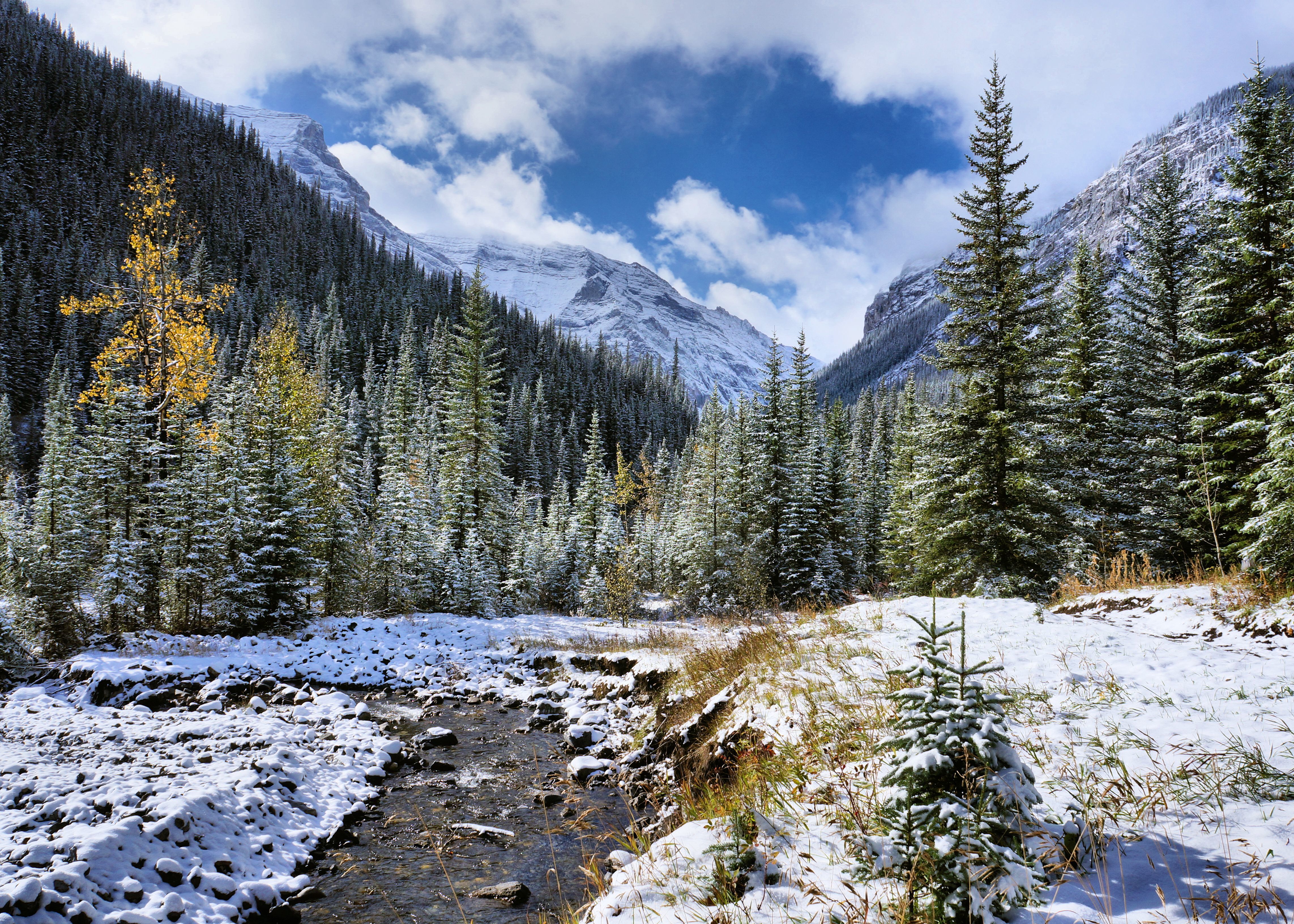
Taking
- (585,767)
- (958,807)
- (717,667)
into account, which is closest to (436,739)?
(585,767)

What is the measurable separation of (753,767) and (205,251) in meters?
133

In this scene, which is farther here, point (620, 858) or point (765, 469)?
point (765, 469)

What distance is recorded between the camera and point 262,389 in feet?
69.2

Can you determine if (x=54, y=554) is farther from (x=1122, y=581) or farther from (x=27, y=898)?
(x=1122, y=581)

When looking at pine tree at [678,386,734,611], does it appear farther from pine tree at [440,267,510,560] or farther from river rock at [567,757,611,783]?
river rock at [567,757,611,783]

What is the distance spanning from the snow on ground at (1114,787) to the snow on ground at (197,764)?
190 inches

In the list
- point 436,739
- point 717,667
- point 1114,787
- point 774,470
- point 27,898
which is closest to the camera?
point 1114,787

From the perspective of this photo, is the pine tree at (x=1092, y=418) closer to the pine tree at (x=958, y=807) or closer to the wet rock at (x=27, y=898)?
the pine tree at (x=958, y=807)

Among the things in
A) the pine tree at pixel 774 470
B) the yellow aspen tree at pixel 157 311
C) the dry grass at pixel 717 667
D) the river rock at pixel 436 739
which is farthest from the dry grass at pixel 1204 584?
the yellow aspen tree at pixel 157 311

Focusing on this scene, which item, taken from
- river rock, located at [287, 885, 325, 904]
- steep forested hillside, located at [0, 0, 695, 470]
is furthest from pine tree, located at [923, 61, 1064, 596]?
steep forested hillside, located at [0, 0, 695, 470]

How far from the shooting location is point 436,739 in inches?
472

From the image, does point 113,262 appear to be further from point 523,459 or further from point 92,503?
point 92,503

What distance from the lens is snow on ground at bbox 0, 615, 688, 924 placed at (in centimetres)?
555

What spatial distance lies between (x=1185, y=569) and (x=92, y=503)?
41.4 meters
